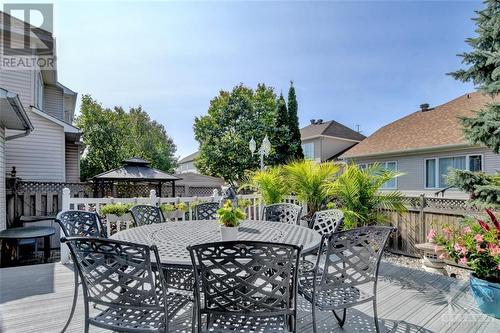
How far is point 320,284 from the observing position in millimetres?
2104

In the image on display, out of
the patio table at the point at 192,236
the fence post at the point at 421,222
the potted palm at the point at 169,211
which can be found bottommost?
the fence post at the point at 421,222

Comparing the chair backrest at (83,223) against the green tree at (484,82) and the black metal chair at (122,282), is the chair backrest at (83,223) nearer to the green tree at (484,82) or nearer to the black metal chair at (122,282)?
Result: the black metal chair at (122,282)

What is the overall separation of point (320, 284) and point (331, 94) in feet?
46.3

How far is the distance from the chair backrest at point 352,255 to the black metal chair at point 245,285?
446mm

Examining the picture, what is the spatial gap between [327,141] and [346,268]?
1783 cm

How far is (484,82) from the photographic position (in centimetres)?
533

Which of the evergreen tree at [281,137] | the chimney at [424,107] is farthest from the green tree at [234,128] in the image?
the chimney at [424,107]

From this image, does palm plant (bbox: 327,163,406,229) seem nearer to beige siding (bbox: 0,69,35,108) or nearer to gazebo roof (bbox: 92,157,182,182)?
gazebo roof (bbox: 92,157,182,182)

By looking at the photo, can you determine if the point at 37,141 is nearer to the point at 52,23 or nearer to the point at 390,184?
the point at 52,23

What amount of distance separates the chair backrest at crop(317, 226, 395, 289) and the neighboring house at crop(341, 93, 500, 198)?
352 inches

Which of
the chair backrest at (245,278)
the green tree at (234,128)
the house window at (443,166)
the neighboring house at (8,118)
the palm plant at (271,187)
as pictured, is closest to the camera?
the chair backrest at (245,278)

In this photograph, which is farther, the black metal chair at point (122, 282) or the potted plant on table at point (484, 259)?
the potted plant on table at point (484, 259)

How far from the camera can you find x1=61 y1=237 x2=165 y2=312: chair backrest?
1698mm

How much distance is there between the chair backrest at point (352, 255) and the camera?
203 cm
